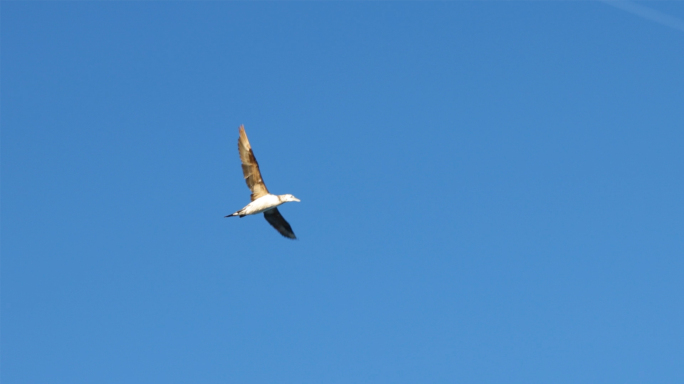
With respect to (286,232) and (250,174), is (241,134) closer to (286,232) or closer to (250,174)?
(250,174)

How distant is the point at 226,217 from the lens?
68750 millimetres

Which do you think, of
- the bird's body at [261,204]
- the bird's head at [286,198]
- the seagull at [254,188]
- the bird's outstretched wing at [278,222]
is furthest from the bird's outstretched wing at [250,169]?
the bird's outstretched wing at [278,222]

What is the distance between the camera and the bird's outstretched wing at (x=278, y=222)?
7319cm

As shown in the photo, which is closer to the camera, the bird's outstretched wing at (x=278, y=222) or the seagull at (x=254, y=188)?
the seagull at (x=254, y=188)

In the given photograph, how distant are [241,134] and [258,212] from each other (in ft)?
19.7

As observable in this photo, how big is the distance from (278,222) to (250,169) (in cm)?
605

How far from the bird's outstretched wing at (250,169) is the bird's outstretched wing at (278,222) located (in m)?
2.94

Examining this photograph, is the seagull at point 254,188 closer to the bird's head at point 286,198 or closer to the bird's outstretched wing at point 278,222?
the bird's head at point 286,198

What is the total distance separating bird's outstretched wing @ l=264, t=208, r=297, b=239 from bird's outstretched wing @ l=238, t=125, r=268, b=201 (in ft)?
9.64

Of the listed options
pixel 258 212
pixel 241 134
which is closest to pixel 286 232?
pixel 258 212

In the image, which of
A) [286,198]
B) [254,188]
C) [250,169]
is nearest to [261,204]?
[254,188]

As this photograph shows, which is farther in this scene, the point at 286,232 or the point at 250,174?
the point at 286,232

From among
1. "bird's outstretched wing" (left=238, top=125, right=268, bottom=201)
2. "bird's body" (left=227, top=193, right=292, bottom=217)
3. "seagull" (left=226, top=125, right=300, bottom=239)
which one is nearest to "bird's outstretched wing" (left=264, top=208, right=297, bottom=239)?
"seagull" (left=226, top=125, right=300, bottom=239)

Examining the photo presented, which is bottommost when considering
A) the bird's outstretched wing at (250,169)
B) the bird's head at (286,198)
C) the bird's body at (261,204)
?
the bird's body at (261,204)
